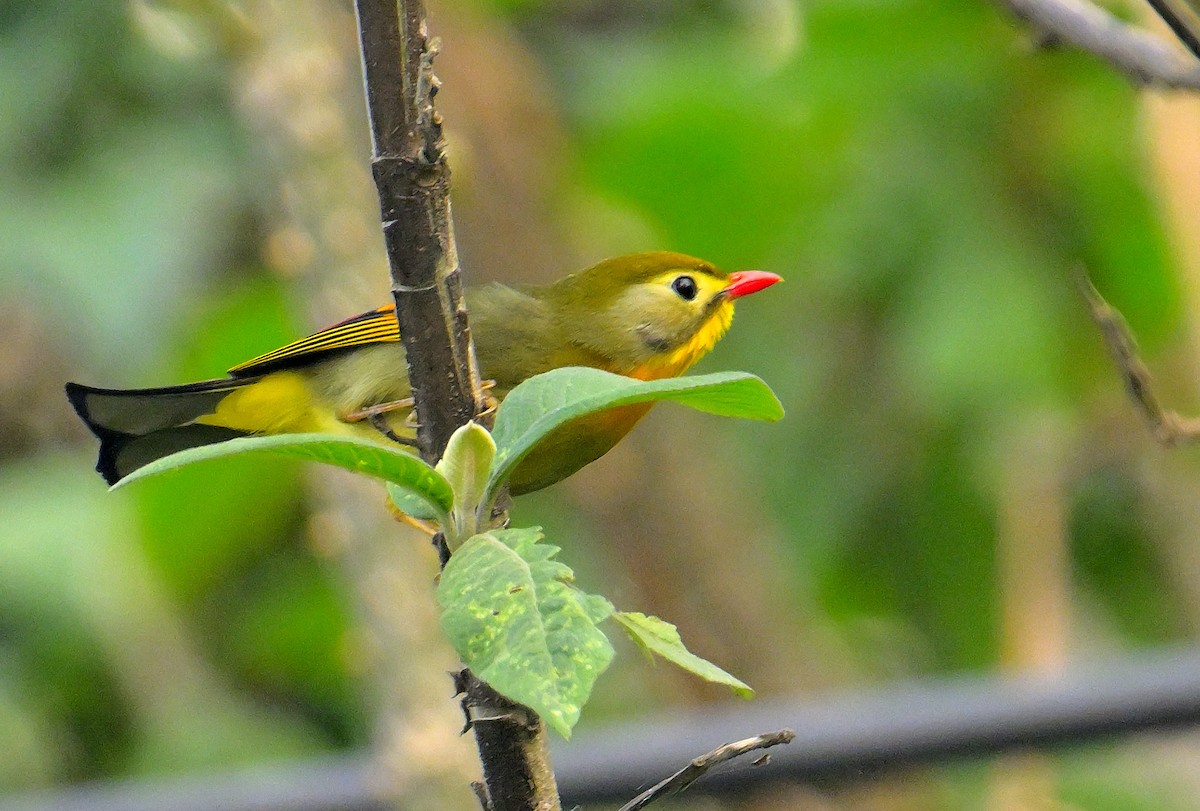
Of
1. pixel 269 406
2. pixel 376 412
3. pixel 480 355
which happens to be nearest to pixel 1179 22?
pixel 480 355

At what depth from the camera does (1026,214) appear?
5.23m

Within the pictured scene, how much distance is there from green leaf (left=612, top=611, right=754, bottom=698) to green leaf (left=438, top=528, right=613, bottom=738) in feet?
0.13

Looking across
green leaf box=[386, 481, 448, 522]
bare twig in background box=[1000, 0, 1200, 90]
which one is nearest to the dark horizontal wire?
bare twig in background box=[1000, 0, 1200, 90]

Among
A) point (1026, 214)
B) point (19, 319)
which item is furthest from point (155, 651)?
point (1026, 214)

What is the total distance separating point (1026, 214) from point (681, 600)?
1.92 metres

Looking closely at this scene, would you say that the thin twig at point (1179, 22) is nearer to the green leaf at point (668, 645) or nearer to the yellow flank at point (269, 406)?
the green leaf at point (668, 645)

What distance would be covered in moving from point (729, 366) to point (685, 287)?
102 inches

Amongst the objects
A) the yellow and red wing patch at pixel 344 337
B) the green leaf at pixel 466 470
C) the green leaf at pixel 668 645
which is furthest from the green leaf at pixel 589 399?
the yellow and red wing patch at pixel 344 337

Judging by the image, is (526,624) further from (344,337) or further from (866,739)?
(866,739)

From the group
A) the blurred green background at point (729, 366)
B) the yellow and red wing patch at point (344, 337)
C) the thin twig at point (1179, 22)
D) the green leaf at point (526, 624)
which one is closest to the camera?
the green leaf at point (526, 624)

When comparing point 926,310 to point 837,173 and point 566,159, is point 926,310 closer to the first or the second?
point 837,173

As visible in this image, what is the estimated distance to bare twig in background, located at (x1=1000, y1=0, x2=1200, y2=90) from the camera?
183 cm

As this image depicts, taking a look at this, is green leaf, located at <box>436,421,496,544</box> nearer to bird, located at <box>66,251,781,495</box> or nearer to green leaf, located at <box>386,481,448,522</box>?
green leaf, located at <box>386,481,448,522</box>

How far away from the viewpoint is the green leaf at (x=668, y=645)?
1000 millimetres
